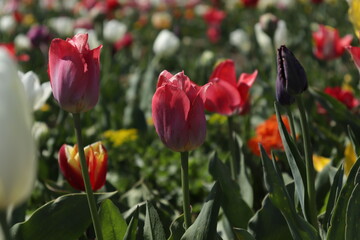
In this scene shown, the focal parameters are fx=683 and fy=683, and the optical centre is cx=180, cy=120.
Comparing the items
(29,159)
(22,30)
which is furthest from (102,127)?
(22,30)

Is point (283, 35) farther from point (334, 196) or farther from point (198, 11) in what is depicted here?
point (198, 11)

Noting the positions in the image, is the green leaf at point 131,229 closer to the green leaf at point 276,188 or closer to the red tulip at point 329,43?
the green leaf at point 276,188

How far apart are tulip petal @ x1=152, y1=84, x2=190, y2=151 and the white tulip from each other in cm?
42

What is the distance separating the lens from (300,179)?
4.30 ft

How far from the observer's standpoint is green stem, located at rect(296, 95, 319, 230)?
119cm

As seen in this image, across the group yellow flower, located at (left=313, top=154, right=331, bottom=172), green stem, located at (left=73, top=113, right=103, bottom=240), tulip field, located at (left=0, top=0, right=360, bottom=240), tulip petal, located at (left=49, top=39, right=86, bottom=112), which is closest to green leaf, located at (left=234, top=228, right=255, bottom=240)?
tulip field, located at (left=0, top=0, right=360, bottom=240)

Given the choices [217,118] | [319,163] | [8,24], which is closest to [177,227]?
[319,163]

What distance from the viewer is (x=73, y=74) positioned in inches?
42.4

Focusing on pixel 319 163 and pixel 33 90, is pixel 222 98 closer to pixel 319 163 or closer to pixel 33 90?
pixel 319 163

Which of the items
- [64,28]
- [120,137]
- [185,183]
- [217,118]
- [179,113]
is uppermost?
[179,113]

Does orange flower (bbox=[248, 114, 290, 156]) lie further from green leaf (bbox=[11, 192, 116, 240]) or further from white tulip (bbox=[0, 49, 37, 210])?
white tulip (bbox=[0, 49, 37, 210])

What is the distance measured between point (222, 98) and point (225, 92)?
0.05ft

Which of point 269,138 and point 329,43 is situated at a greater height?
point 269,138

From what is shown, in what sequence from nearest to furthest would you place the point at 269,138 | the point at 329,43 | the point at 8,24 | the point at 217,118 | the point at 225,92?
1. the point at 225,92
2. the point at 269,138
3. the point at 217,118
4. the point at 329,43
5. the point at 8,24
